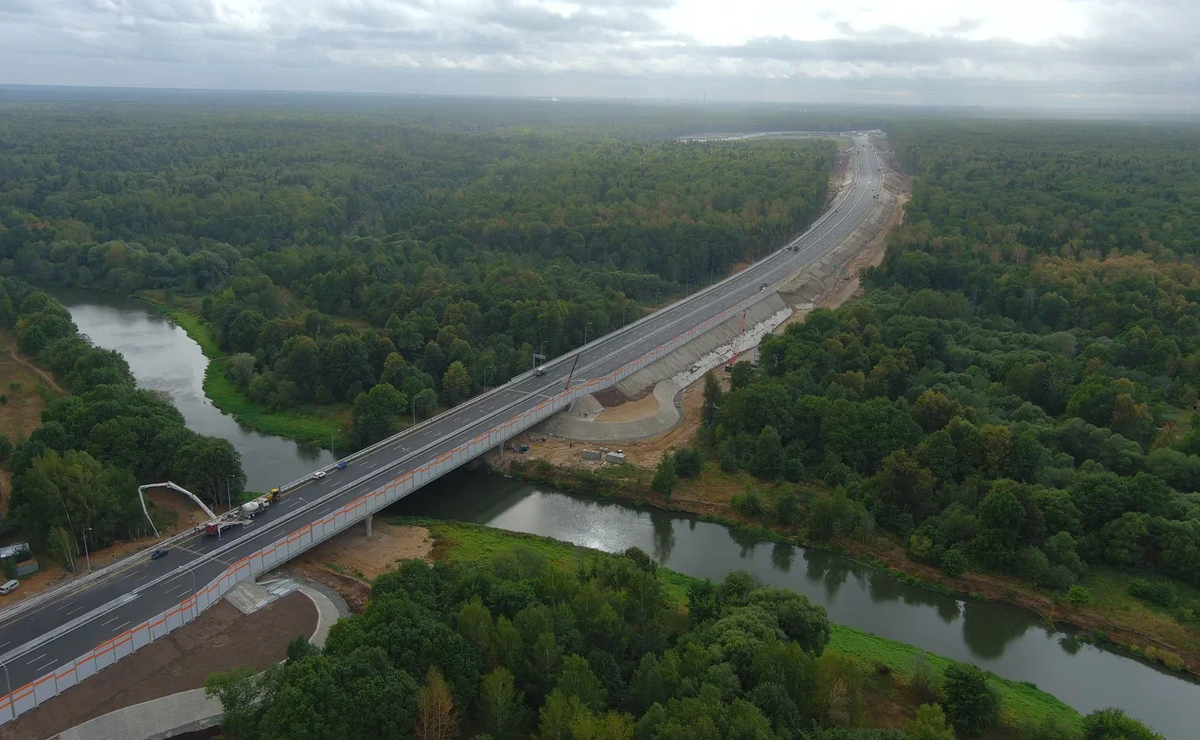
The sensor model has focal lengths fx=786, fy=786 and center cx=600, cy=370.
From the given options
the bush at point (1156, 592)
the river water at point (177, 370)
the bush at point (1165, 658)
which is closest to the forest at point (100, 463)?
the river water at point (177, 370)

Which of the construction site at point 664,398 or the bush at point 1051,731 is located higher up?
the bush at point 1051,731

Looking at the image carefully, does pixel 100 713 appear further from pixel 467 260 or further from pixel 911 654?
pixel 467 260

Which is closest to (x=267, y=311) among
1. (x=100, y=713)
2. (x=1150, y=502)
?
(x=100, y=713)

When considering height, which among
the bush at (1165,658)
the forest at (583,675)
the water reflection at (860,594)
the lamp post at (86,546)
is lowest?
the water reflection at (860,594)

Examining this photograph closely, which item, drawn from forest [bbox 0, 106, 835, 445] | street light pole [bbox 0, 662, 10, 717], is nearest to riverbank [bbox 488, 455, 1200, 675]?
forest [bbox 0, 106, 835, 445]

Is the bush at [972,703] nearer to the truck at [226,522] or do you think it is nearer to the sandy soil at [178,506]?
the truck at [226,522]

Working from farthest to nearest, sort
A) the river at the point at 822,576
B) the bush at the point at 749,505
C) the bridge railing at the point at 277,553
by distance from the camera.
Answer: the bush at the point at 749,505 → the river at the point at 822,576 → the bridge railing at the point at 277,553
